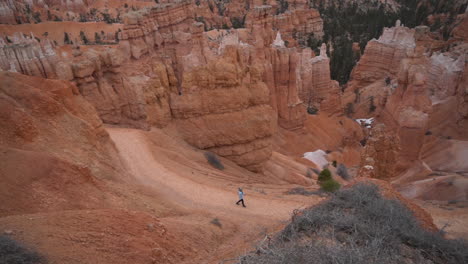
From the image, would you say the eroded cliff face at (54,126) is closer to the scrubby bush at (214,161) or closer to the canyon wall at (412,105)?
the scrubby bush at (214,161)

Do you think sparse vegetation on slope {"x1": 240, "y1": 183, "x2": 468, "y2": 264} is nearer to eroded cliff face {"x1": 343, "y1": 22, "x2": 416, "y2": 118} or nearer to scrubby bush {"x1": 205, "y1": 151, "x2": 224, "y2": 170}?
scrubby bush {"x1": 205, "y1": 151, "x2": 224, "y2": 170}

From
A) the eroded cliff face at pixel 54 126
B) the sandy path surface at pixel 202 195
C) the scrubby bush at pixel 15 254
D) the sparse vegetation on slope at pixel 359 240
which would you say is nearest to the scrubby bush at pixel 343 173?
the sandy path surface at pixel 202 195

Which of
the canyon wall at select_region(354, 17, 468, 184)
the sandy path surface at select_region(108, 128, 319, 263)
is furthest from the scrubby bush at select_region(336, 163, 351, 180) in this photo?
the sandy path surface at select_region(108, 128, 319, 263)

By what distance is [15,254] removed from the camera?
5.96 metres

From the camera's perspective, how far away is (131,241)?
7.71 m

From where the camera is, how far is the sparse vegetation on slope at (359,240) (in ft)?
18.2

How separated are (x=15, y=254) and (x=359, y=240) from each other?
6478 mm

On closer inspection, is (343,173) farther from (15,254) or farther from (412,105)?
(15,254)

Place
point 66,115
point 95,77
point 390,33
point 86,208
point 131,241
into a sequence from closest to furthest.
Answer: point 131,241
point 86,208
point 66,115
point 95,77
point 390,33

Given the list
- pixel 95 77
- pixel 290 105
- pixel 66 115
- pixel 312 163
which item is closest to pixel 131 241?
pixel 66 115

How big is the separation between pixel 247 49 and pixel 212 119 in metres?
9.75

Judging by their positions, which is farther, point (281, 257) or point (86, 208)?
point (86, 208)

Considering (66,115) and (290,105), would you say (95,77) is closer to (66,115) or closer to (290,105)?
(66,115)

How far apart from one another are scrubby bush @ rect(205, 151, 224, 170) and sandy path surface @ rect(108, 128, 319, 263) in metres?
1.07
